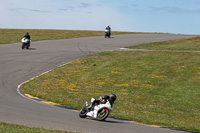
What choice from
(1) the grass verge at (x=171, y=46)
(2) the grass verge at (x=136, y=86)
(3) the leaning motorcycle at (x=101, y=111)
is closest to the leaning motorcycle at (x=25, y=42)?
(2) the grass verge at (x=136, y=86)

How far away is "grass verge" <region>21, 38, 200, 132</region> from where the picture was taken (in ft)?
57.0

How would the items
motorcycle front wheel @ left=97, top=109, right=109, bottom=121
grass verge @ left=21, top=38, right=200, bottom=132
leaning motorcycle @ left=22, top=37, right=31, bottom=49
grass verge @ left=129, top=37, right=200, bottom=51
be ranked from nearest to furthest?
motorcycle front wheel @ left=97, top=109, right=109, bottom=121
grass verge @ left=21, top=38, right=200, bottom=132
leaning motorcycle @ left=22, top=37, right=31, bottom=49
grass verge @ left=129, top=37, right=200, bottom=51

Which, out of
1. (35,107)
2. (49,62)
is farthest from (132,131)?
(49,62)

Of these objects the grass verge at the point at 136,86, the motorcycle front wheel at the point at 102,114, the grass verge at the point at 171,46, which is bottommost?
the grass verge at the point at 136,86

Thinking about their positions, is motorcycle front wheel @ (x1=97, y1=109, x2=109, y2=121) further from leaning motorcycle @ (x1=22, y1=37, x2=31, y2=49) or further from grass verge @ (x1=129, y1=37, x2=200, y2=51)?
grass verge @ (x1=129, y1=37, x2=200, y2=51)

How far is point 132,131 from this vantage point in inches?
479

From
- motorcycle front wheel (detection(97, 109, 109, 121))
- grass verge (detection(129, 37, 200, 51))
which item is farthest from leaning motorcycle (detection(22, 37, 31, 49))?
motorcycle front wheel (detection(97, 109, 109, 121))

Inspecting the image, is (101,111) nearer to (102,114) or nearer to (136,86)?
(102,114)

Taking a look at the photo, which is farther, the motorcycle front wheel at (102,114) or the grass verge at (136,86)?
the grass verge at (136,86)

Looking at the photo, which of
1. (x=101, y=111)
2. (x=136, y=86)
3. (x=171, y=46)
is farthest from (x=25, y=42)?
(x=101, y=111)

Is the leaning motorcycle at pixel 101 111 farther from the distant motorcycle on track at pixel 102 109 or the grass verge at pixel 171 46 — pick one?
the grass verge at pixel 171 46

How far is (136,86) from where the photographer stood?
24.8 m

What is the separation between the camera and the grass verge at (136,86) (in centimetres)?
1738

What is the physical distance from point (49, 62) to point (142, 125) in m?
21.3
